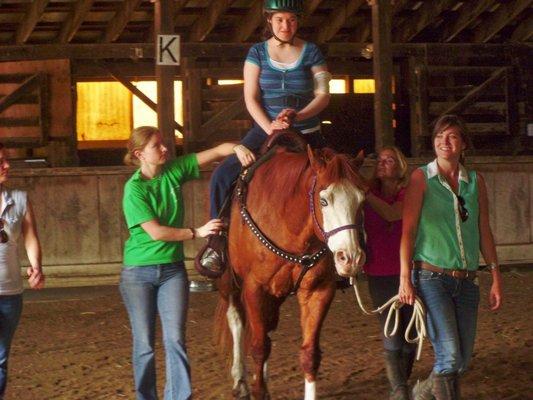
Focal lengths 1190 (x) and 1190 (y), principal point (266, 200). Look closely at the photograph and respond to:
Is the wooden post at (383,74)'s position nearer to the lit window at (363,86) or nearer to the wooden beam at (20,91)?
the wooden beam at (20,91)

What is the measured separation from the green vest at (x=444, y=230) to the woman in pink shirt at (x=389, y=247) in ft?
2.39

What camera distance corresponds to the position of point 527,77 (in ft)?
55.0

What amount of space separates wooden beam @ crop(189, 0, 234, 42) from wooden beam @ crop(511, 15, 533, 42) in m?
4.47

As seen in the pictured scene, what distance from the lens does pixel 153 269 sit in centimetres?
662

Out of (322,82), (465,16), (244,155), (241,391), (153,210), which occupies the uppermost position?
(465,16)

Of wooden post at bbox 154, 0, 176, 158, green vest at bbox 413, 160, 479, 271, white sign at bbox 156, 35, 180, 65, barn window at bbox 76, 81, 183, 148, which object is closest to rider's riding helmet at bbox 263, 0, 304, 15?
green vest at bbox 413, 160, 479, 271

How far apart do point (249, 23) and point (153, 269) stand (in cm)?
951

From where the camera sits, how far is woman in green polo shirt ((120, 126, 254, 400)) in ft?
21.6

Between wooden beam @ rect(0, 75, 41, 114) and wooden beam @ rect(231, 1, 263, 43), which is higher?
wooden beam @ rect(231, 1, 263, 43)

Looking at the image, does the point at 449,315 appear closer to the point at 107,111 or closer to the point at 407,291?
the point at 407,291

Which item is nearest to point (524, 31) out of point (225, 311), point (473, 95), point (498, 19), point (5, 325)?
point (498, 19)

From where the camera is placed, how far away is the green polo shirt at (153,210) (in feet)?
21.7

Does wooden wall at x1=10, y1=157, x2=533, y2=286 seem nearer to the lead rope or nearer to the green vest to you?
the lead rope

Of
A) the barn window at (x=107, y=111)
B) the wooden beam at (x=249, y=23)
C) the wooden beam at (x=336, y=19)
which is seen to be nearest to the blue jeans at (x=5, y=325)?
the wooden beam at (x=249, y=23)
